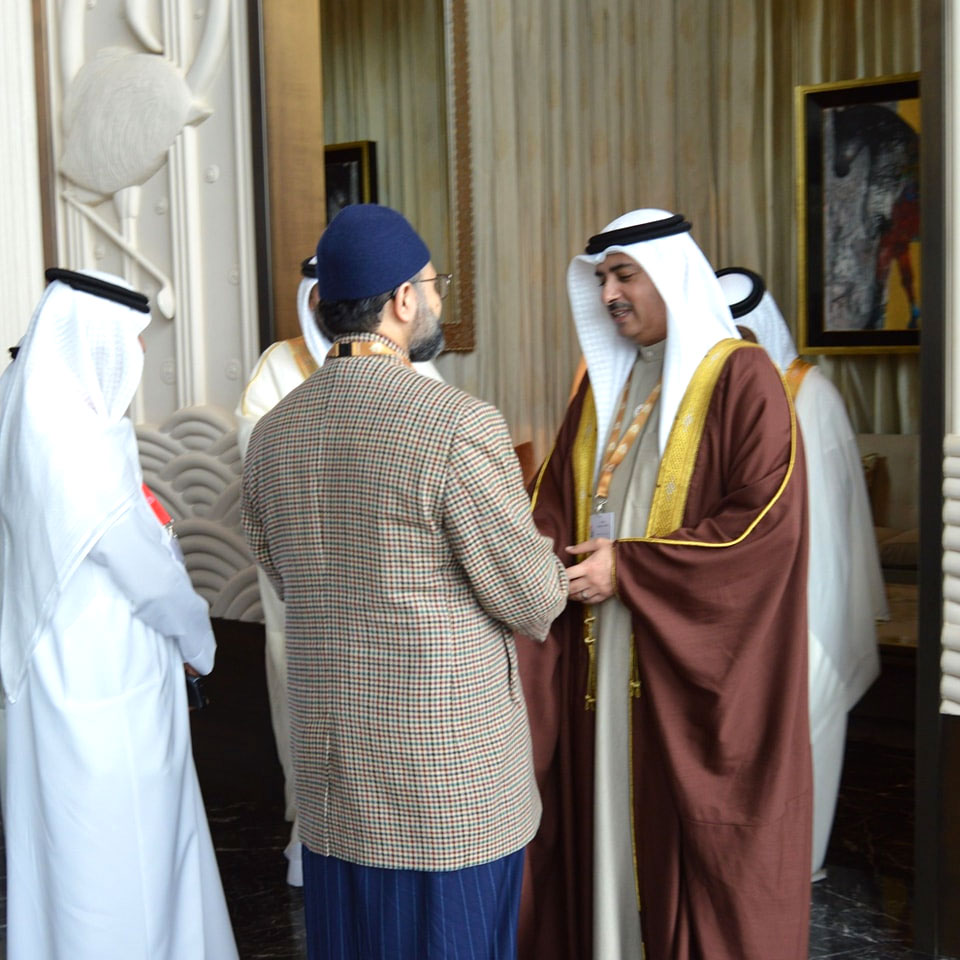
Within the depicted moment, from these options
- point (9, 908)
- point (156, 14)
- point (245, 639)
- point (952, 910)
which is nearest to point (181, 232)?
point (156, 14)

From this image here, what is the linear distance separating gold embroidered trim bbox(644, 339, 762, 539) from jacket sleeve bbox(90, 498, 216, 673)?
1087mm

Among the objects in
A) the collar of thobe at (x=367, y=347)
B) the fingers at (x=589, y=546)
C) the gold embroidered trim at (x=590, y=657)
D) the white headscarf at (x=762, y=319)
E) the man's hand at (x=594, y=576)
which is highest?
the white headscarf at (x=762, y=319)

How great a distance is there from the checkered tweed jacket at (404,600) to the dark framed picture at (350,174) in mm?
5277

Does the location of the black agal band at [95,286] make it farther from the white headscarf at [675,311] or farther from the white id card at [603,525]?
the white id card at [603,525]

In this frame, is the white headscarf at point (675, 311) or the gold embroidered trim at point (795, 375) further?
the gold embroidered trim at point (795, 375)

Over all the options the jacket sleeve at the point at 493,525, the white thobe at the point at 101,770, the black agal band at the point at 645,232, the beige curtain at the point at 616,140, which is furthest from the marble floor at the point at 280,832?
the beige curtain at the point at 616,140

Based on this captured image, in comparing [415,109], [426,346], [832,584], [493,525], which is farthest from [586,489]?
[415,109]

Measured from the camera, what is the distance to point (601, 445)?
282cm

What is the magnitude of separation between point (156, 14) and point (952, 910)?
3.87m

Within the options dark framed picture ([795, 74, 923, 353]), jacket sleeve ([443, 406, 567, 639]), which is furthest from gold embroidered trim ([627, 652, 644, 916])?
dark framed picture ([795, 74, 923, 353])

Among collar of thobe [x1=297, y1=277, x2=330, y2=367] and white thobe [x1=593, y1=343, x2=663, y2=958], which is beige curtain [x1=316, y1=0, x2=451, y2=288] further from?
white thobe [x1=593, y1=343, x2=663, y2=958]

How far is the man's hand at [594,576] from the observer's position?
2.54 metres

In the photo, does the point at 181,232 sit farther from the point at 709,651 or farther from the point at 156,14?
the point at 709,651

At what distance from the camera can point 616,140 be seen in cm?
636
